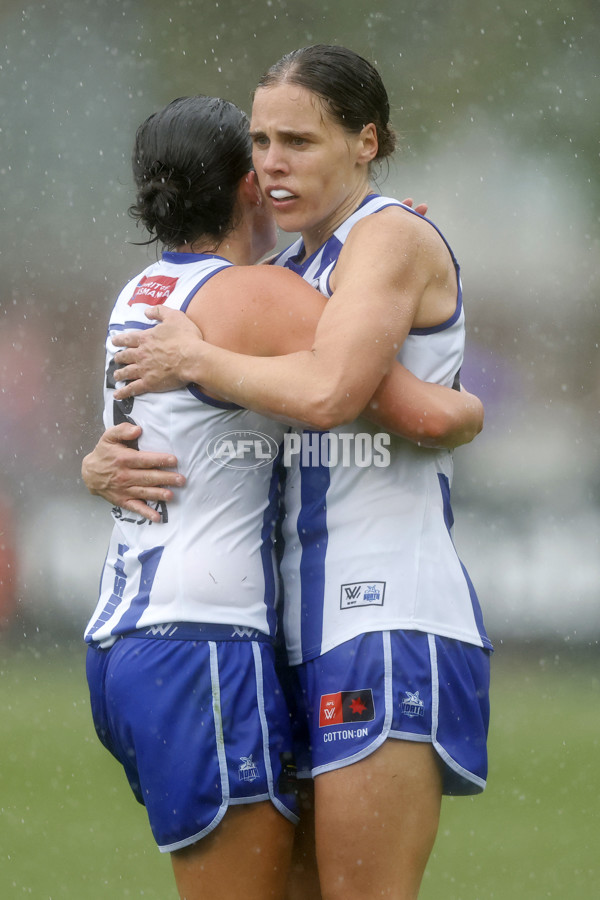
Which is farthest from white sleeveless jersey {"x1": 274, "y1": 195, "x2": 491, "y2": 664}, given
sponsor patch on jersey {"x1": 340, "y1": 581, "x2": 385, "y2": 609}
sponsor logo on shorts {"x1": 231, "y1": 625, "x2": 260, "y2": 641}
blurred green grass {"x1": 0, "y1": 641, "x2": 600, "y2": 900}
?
blurred green grass {"x1": 0, "y1": 641, "x2": 600, "y2": 900}

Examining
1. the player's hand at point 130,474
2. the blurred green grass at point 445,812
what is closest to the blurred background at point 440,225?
the blurred green grass at point 445,812

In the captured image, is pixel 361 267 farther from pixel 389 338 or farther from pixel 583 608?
pixel 583 608

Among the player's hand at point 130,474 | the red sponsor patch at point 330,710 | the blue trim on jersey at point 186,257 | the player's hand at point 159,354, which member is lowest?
the red sponsor patch at point 330,710

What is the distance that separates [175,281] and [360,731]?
0.83 m

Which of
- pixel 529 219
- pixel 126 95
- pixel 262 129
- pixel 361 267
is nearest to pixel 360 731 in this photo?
pixel 361 267

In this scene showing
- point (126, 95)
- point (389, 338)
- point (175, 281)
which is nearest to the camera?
point (389, 338)

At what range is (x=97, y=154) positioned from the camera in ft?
36.9

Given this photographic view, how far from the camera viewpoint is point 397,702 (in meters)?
1.77

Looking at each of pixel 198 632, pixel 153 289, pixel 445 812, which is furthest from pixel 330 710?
pixel 445 812

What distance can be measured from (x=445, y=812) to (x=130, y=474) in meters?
4.17

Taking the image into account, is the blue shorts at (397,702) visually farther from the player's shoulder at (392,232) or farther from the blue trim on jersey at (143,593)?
the player's shoulder at (392,232)

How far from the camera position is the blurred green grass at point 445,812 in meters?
4.38

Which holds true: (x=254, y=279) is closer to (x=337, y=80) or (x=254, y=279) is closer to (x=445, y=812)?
(x=337, y=80)

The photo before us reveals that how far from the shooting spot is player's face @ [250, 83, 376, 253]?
1.91 meters
